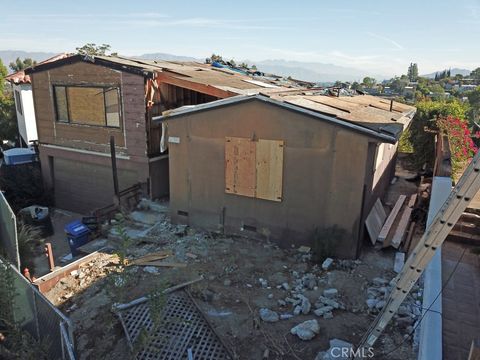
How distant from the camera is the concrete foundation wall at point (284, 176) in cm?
832

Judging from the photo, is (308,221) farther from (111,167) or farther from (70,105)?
(70,105)

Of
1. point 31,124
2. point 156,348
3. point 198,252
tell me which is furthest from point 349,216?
point 31,124

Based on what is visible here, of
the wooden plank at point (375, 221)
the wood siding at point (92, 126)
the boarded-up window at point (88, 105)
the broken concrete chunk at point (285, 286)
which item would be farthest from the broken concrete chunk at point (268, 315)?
the boarded-up window at point (88, 105)

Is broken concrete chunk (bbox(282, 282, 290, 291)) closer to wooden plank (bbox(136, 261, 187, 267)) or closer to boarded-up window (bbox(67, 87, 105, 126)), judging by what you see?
wooden plank (bbox(136, 261, 187, 267))

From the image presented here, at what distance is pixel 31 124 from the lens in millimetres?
21125

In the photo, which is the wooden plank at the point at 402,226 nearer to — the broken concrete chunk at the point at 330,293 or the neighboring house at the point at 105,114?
the broken concrete chunk at the point at 330,293

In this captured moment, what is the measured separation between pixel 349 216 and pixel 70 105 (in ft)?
35.3

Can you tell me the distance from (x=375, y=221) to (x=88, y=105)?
33.4ft

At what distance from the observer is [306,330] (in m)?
5.92

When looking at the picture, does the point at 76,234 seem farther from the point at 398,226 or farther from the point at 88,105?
the point at 398,226

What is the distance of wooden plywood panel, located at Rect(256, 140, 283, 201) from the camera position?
8906 millimetres

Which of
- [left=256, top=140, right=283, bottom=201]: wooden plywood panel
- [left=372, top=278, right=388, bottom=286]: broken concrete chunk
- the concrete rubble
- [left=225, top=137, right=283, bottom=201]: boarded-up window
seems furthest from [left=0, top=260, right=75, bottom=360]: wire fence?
[left=372, top=278, right=388, bottom=286]: broken concrete chunk

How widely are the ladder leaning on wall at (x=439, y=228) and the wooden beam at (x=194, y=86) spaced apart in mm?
8204

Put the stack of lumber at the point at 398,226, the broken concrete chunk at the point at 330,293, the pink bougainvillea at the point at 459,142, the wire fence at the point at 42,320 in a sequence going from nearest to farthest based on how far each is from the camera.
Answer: the wire fence at the point at 42,320 < the broken concrete chunk at the point at 330,293 < the stack of lumber at the point at 398,226 < the pink bougainvillea at the point at 459,142
